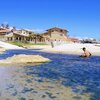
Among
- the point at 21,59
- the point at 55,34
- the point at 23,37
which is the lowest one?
the point at 21,59

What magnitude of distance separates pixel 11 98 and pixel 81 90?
4.82 metres

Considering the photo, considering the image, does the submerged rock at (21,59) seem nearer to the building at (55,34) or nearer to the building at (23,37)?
the building at (23,37)

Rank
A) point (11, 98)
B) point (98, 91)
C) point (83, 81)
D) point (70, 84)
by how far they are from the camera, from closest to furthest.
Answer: point (11, 98) < point (98, 91) < point (70, 84) < point (83, 81)

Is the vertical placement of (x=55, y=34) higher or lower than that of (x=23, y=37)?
higher

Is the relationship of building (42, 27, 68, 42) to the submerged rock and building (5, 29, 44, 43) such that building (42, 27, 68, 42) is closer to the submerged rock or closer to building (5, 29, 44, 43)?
building (5, 29, 44, 43)

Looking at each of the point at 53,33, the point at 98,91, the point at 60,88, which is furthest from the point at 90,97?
the point at 53,33

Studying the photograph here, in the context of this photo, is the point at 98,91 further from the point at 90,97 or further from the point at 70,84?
the point at 70,84

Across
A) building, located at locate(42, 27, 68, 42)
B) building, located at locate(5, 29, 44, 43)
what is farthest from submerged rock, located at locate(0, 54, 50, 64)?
building, located at locate(42, 27, 68, 42)

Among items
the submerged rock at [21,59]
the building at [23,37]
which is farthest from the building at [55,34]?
the submerged rock at [21,59]

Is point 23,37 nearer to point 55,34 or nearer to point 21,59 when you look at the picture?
point 55,34

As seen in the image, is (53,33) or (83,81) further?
(53,33)

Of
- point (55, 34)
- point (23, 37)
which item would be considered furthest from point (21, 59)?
point (55, 34)

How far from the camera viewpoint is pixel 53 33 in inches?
5664

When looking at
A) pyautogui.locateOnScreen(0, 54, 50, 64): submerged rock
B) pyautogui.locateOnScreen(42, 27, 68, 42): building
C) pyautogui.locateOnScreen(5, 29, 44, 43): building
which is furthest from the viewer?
pyautogui.locateOnScreen(42, 27, 68, 42): building
